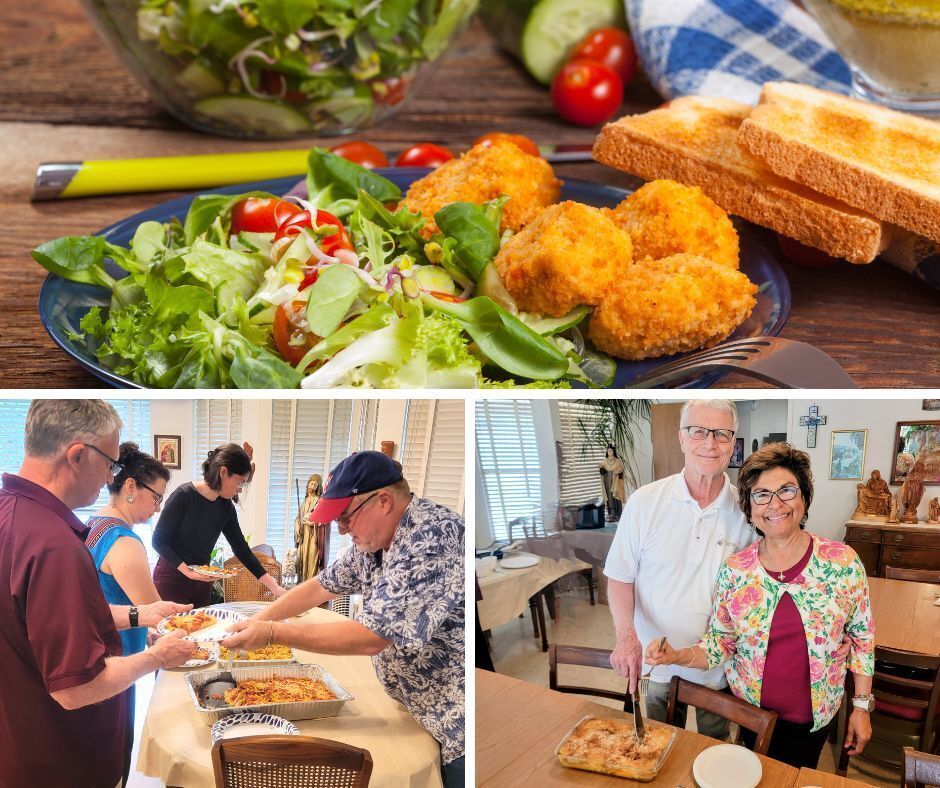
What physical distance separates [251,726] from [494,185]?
0.97m

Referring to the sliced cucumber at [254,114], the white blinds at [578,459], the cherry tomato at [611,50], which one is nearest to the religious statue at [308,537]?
the white blinds at [578,459]

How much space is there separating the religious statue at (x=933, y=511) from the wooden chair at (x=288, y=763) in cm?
54

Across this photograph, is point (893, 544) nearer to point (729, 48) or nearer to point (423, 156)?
point (423, 156)

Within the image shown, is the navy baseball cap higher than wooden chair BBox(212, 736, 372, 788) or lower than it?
higher

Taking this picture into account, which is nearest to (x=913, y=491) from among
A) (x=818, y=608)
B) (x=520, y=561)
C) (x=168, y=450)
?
(x=818, y=608)

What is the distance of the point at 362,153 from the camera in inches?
79.9

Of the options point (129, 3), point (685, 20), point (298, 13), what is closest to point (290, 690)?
point (298, 13)

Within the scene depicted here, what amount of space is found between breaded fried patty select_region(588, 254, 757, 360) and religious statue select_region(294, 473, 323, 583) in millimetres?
561

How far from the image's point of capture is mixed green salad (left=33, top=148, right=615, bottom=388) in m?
1.23

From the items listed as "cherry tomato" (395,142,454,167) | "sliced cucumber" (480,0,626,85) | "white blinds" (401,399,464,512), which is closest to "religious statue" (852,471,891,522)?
"white blinds" (401,399,464,512)

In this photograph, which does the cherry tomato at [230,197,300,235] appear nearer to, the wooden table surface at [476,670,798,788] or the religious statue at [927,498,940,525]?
the wooden table surface at [476,670,798,788]

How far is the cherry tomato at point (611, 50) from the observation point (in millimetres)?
2428

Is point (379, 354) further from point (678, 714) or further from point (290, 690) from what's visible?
point (678, 714)

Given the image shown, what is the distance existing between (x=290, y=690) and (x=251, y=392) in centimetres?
28
